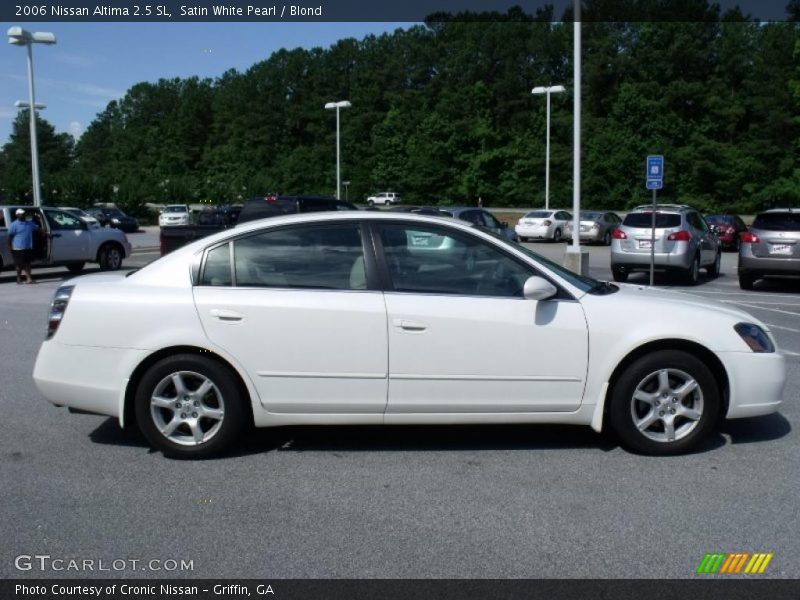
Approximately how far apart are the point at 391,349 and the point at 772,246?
13731 millimetres

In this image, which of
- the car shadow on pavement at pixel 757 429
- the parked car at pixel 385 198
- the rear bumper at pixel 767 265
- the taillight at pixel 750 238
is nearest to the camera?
the car shadow on pavement at pixel 757 429

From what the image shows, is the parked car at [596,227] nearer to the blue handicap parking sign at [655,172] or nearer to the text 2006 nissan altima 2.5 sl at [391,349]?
the blue handicap parking sign at [655,172]

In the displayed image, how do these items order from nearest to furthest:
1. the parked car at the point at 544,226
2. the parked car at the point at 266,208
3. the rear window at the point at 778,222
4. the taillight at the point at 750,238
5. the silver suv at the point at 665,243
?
the parked car at the point at 266,208
the rear window at the point at 778,222
the taillight at the point at 750,238
the silver suv at the point at 665,243
the parked car at the point at 544,226

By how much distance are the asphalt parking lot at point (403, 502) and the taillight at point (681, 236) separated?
502 inches

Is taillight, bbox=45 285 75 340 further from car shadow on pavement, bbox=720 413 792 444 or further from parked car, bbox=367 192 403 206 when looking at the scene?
parked car, bbox=367 192 403 206

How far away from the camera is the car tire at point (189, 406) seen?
5.71 m

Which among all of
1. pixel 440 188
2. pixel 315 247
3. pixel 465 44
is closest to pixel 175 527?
pixel 315 247

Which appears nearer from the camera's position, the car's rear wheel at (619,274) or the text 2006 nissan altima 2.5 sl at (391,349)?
the text 2006 nissan altima 2.5 sl at (391,349)

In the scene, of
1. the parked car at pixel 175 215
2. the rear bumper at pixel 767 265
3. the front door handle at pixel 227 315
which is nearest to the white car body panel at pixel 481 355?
the front door handle at pixel 227 315

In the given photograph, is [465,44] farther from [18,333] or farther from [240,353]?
[240,353]

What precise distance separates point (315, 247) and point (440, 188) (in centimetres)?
7638

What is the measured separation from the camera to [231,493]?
5.19 metres
